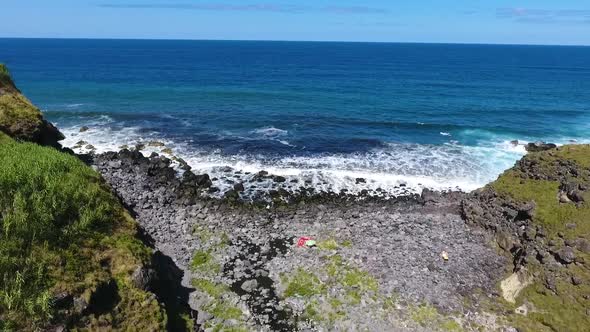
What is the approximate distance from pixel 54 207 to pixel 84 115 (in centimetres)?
5201

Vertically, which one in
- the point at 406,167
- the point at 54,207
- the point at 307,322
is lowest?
the point at 307,322

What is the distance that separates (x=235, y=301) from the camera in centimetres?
2486

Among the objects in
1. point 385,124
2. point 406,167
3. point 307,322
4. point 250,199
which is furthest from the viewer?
point 385,124

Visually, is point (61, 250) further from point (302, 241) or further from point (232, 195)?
point (232, 195)

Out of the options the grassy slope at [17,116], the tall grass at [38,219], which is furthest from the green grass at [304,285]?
the grassy slope at [17,116]

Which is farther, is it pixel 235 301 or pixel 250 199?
pixel 250 199

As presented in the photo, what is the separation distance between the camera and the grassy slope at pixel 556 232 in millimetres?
22984

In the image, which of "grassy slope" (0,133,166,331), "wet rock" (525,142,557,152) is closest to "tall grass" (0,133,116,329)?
"grassy slope" (0,133,166,331)

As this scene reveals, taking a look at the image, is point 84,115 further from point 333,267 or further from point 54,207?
point 333,267

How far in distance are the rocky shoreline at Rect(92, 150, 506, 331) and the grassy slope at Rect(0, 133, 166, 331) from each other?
494 centimetres

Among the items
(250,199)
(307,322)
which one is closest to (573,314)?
(307,322)

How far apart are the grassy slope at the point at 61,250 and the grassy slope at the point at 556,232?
21.8m

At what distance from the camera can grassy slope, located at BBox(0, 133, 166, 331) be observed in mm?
17625

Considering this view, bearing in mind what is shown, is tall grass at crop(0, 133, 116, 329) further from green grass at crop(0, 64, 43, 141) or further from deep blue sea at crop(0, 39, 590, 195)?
deep blue sea at crop(0, 39, 590, 195)
